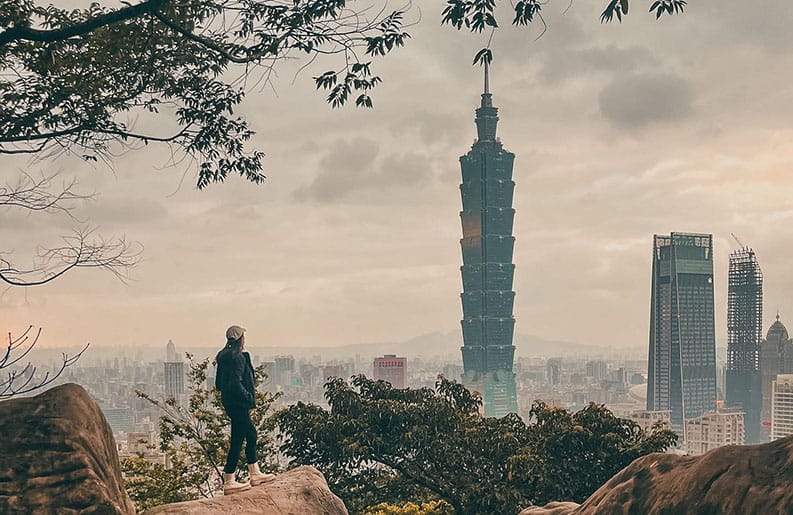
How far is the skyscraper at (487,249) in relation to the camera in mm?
145750

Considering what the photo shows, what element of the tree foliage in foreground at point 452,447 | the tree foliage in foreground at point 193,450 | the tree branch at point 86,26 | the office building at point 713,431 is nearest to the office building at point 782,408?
the office building at point 713,431

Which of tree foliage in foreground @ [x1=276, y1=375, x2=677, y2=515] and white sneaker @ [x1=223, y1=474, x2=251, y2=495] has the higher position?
white sneaker @ [x1=223, y1=474, x2=251, y2=495]

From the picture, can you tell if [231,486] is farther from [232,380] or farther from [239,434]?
[232,380]

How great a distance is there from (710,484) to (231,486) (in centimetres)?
460

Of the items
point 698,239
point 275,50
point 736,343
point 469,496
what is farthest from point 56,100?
point 736,343

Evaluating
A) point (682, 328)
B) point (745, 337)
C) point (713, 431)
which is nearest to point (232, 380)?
point (713, 431)

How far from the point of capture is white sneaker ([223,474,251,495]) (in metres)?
8.16

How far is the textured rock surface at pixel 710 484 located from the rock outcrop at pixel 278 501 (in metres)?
2.99

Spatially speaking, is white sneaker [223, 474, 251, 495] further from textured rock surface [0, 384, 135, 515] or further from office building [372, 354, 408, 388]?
office building [372, 354, 408, 388]

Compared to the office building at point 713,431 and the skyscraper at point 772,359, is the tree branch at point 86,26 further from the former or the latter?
the skyscraper at point 772,359

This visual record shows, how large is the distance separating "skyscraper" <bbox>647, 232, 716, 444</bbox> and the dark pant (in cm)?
16117

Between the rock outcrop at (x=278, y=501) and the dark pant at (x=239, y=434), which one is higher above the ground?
the dark pant at (x=239, y=434)

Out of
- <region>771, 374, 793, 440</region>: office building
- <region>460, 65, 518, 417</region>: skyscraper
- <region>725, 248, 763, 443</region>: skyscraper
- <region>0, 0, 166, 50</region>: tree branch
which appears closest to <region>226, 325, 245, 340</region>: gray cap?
<region>0, 0, 166, 50</region>: tree branch

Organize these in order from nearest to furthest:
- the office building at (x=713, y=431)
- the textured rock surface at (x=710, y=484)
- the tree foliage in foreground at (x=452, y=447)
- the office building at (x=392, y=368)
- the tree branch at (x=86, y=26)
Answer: the textured rock surface at (x=710, y=484), the tree branch at (x=86, y=26), the tree foliage in foreground at (x=452, y=447), the office building at (x=713, y=431), the office building at (x=392, y=368)
